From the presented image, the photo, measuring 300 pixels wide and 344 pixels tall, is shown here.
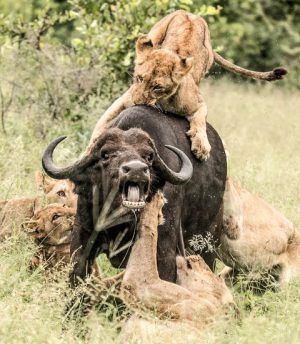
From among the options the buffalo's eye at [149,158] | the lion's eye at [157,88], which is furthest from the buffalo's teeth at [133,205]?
the lion's eye at [157,88]

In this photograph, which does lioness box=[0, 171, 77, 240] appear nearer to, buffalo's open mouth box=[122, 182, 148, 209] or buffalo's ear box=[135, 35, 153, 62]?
buffalo's ear box=[135, 35, 153, 62]

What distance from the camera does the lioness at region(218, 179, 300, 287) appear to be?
809 centimetres

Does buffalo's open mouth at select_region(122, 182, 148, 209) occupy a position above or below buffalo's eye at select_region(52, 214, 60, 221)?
above

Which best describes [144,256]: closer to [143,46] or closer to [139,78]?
[139,78]

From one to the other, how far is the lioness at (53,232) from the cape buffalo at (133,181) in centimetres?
62

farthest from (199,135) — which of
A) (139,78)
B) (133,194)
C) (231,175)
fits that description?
(231,175)

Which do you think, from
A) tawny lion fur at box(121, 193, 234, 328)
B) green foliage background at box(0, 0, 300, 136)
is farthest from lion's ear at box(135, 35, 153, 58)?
green foliage background at box(0, 0, 300, 136)

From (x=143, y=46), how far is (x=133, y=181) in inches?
77.1

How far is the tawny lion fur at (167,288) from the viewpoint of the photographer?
5.80 metres

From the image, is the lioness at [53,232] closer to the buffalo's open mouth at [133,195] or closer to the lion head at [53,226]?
the lion head at [53,226]

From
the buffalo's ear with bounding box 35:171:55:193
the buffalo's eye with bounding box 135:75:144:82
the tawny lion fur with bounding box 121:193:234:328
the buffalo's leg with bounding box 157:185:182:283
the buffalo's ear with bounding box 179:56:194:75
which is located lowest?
the buffalo's ear with bounding box 35:171:55:193

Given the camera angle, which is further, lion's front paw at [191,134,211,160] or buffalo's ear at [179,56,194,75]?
buffalo's ear at [179,56,194,75]

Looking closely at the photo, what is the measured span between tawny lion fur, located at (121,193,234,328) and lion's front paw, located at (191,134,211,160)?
1076 mm

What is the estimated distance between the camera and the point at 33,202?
8.05 metres
